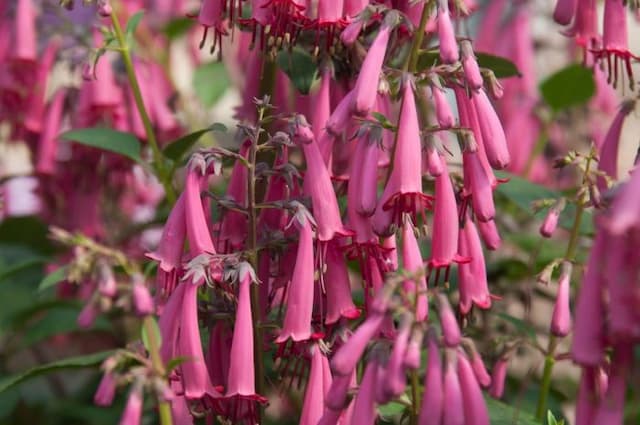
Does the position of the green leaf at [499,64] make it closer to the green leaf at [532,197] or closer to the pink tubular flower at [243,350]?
Answer: the green leaf at [532,197]

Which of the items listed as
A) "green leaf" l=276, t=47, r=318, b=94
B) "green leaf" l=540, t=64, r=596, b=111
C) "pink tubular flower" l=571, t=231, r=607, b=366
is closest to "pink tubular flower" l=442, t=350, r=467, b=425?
"pink tubular flower" l=571, t=231, r=607, b=366

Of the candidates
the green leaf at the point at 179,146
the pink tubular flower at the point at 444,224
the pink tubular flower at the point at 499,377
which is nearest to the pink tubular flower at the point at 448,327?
the pink tubular flower at the point at 444,224

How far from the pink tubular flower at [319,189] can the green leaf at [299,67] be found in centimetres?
27

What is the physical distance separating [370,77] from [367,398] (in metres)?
0.46

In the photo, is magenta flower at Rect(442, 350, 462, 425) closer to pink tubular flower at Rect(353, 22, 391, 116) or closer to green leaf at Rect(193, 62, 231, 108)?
pink tubular flower at Rect(353, 22, 391, 116)

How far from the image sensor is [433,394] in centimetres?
137

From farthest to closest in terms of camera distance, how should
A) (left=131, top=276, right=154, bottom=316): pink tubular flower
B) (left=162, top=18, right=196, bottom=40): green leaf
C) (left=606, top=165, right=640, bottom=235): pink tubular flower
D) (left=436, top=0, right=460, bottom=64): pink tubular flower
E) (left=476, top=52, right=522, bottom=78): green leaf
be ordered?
1. (left=162, top=18, right=196, bottom=40): green leaf
2. (left=476, top=52, right=522, bottom=78): green leaf
3. (left=436, top=0, right=460, bottom=64): pink tubular flower
4. (left=131, top=276, right=154, bottom=316): pink tubular flower
5. (left=606, top=165, right=640, bottom=235): pink tubular flower

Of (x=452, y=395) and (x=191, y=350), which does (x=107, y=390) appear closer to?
(x=191, y=350)

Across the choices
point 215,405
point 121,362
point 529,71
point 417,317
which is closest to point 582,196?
point 417,317

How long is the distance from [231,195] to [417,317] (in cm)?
50

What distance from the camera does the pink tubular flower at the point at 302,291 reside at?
166 cm

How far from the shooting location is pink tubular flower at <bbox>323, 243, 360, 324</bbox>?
1.71m

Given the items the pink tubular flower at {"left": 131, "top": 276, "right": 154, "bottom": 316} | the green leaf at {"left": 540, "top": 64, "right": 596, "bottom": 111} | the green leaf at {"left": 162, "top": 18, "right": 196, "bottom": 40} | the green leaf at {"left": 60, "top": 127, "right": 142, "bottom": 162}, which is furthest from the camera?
the green leaf at {"left": 162, "top": 18, "right": 196, "bottom": 40}

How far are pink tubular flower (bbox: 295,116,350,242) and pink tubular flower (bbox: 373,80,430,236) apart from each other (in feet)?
0.21
